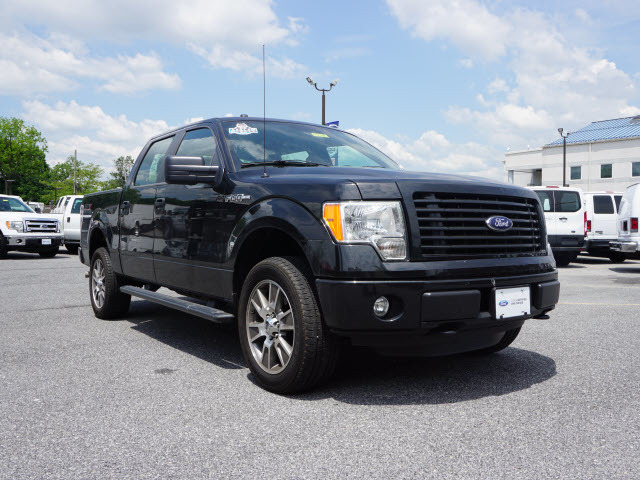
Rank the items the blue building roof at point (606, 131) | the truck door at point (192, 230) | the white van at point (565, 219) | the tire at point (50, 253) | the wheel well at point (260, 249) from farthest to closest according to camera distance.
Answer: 1. the blue building roof at point (606, 131)
2. the tire at point (50, 253)
3. the white van at point (565, 219)
4. the truck door at point (192, 230)
5. the wheel well at point (260, 249)

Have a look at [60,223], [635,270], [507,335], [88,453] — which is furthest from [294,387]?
[60,223]

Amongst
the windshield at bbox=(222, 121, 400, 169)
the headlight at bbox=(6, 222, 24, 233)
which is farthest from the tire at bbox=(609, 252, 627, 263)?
the headlight at bbox=(6, 222, 24, 233)

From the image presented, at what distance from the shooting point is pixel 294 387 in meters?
3.50

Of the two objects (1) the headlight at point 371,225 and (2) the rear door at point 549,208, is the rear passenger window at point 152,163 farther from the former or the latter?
(2) the rear door at point 549,208

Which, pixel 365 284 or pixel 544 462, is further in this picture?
pixel 365 284

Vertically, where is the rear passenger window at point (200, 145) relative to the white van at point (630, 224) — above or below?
above

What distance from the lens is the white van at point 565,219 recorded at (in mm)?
14258

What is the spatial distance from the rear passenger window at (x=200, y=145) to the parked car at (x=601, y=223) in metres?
13.4

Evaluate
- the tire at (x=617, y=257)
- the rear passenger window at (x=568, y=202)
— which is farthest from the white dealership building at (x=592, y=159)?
the rear passenger window at (x=568, y=202)

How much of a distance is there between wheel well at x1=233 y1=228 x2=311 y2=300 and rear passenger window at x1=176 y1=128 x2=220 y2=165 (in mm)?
841

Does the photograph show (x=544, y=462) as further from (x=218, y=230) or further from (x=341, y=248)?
(x=218, y=230)

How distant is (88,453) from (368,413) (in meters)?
1.46

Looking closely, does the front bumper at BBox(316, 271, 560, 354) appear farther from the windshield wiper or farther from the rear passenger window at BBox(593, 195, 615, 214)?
the rear passenger window at BBox(593, 195, 615, 214)

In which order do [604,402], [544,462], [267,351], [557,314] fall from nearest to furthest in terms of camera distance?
[544,462] < [604,402] < [267,351] < [557,314]
